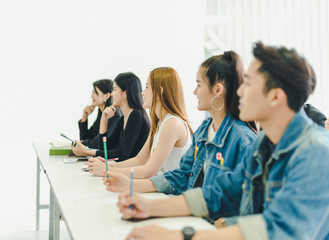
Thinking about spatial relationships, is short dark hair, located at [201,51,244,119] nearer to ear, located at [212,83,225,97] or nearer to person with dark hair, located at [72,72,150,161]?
ear, located at [212,83,225,97]

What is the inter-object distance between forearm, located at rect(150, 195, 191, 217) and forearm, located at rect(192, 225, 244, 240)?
277 mm

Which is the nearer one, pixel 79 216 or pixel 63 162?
pixel 79 216

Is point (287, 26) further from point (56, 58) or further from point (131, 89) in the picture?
point (56, 58)

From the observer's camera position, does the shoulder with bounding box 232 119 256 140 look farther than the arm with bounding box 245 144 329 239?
Yes

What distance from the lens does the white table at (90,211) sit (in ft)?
3.43

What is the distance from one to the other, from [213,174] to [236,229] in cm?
60

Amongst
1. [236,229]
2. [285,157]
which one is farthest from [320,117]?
[236,229]

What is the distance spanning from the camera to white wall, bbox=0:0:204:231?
4.66 meters

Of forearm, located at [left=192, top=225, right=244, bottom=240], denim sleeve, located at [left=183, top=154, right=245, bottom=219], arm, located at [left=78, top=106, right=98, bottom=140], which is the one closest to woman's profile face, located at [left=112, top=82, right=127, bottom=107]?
arm, located at [left=78, top=106, right=98, bottom=140]

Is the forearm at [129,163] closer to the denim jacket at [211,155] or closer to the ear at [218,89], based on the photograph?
the denim jacket at [211,155]

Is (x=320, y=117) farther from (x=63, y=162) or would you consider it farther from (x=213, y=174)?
(x=63, y=162)

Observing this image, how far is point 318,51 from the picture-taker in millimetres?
3898

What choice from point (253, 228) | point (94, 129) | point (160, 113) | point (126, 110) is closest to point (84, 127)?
point (94, 129)

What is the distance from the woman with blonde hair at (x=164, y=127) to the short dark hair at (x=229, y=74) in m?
0.48
